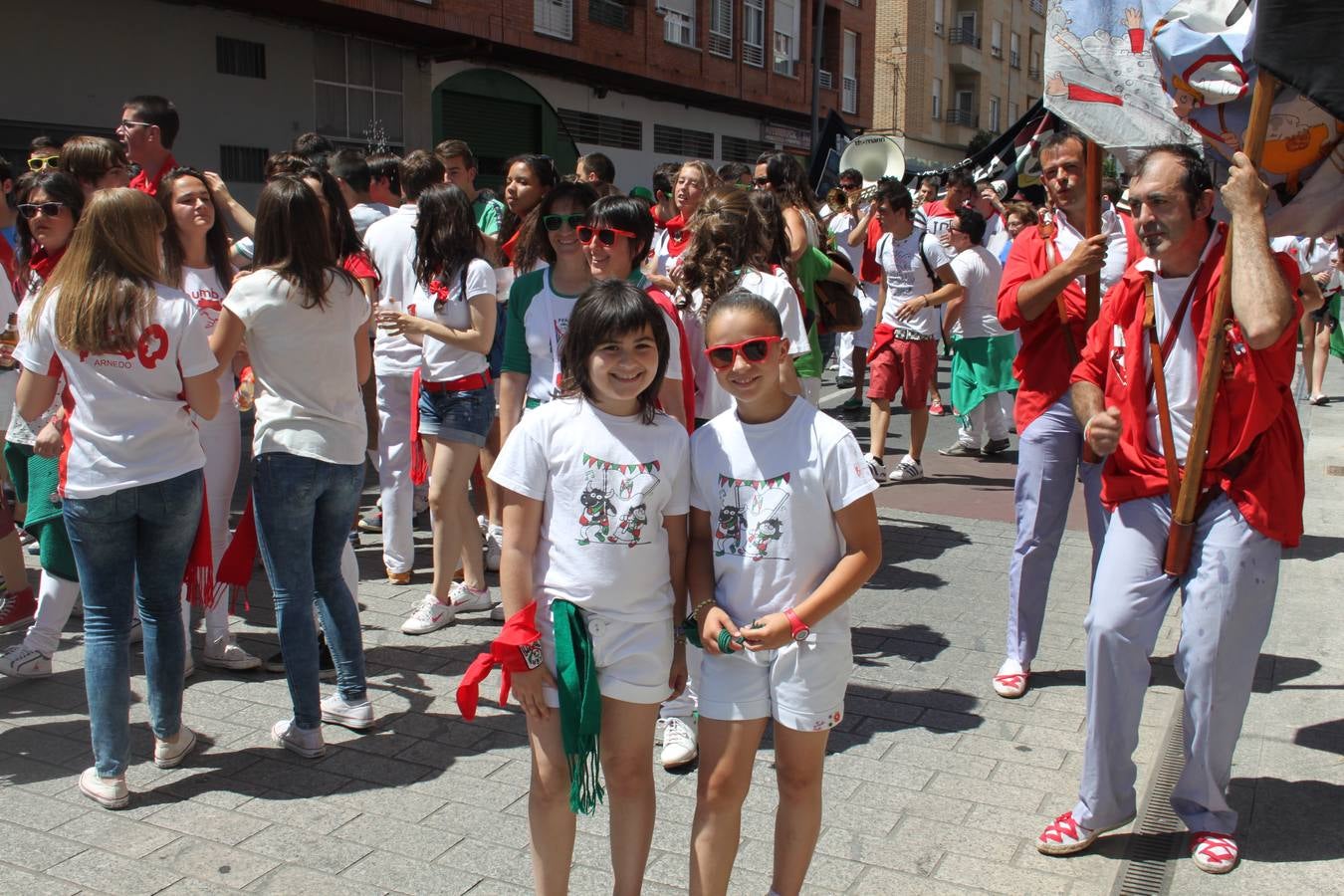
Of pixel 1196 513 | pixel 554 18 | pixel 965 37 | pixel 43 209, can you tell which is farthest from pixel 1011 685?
pixel 965 37

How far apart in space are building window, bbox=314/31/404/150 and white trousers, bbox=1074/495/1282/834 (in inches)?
651

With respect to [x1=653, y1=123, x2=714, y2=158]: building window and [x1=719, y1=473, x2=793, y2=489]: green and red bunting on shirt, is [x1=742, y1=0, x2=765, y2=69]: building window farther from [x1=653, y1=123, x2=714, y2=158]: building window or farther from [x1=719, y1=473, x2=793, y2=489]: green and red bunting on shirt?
[x1=719, y1=473, x2=793, y2=489]: green and red bunting on shirt

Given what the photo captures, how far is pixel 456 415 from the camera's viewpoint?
18.6 feet

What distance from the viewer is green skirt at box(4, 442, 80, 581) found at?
4.84m

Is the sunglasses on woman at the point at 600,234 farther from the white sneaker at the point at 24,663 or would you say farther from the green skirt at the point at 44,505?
the white sneaker at the point at 24,663

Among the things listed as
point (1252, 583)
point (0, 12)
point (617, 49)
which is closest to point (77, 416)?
point (1252, 583)

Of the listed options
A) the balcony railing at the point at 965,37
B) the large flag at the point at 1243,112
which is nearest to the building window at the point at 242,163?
the large flag at the point at 1243,112

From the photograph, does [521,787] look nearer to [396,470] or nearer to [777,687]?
[777,687]

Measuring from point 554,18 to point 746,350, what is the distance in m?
21.7

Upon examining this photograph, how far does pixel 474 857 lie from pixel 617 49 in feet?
76.2

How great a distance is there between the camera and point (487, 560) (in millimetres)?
6672

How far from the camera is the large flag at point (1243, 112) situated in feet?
11.0

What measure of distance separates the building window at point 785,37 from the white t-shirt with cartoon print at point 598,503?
102ft

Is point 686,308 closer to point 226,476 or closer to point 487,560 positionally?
point 226,476
